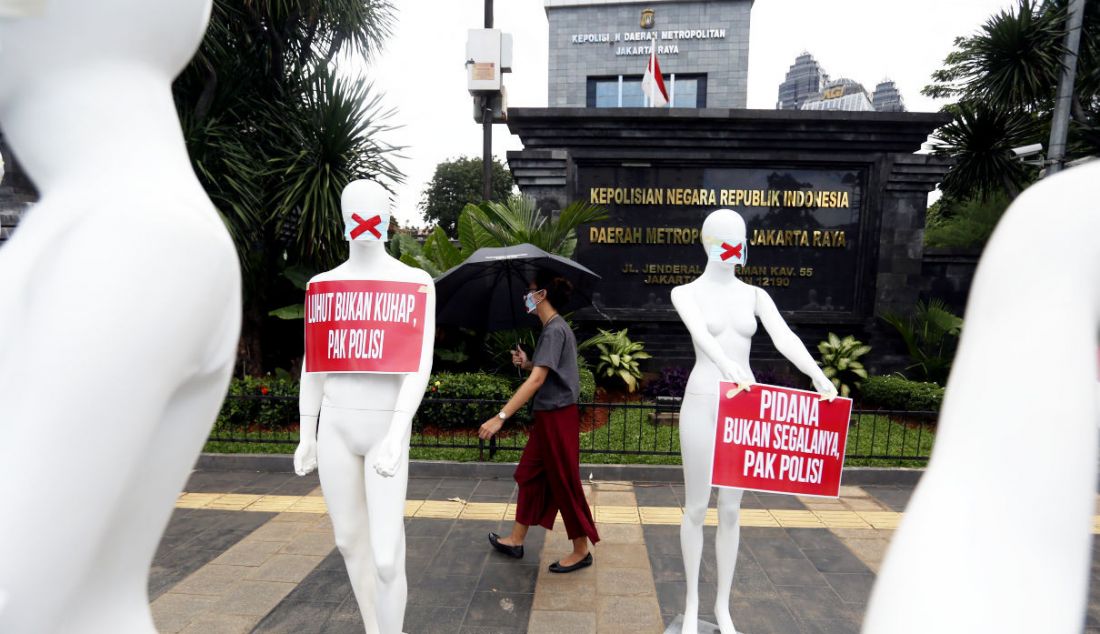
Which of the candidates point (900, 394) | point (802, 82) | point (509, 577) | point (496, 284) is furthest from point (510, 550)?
point (802, 82)

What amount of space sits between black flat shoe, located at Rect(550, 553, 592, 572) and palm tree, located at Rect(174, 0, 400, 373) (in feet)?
18.5

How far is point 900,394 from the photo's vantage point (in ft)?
26.5

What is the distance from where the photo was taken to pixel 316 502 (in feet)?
17.1

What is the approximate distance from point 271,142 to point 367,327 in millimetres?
7067

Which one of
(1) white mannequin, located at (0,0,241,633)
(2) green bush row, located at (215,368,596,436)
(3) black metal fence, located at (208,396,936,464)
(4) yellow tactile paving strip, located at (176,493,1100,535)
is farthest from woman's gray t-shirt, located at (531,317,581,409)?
(1) white mannequin, located at (0,0,241,633)

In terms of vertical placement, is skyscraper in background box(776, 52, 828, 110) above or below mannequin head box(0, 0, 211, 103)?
above

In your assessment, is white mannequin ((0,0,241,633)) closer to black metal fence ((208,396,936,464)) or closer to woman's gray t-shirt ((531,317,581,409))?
woman's gray t-shirt ((531,317,581,409))

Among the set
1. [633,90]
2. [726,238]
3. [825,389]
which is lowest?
[825,389]

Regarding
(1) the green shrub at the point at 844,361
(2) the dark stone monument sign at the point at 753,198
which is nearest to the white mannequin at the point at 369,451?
(2) the dark stone monument sign at the point at 753,198

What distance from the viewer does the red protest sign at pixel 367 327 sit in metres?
2.61

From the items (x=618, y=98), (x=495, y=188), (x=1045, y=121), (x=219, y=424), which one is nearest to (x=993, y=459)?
(x=219, y=424)

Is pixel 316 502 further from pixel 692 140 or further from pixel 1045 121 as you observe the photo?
pixel 1045 121

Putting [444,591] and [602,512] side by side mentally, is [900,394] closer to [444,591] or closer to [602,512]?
[602,512]

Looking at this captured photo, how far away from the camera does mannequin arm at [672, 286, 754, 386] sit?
282cm
